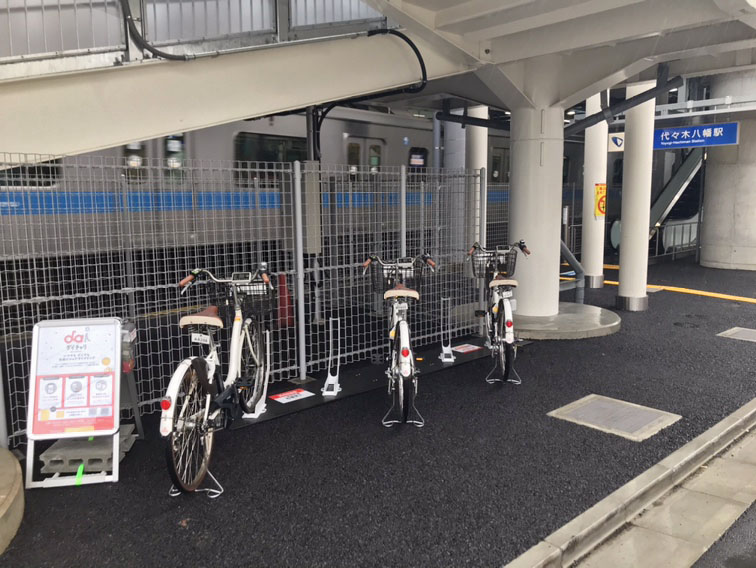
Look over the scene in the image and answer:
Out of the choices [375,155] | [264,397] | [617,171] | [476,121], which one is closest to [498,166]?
[375,155]

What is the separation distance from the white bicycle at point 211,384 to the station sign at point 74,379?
20.3 inches

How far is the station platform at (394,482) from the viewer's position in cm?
330

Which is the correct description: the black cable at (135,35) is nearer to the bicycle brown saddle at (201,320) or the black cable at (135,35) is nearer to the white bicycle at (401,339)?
the bicycle brown saddle at (201,320)

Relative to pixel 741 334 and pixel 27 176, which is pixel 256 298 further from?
pixel 741 334

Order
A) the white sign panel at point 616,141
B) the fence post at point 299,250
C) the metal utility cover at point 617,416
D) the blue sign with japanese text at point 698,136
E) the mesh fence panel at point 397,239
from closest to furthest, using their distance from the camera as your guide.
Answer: the metal utility cover at point 617,416 < the fence post at point 299,250 < the mesh fence panel at point 397,239 < the blue sign with japanese text at point 698,136 < the white sign panel at point 616,141

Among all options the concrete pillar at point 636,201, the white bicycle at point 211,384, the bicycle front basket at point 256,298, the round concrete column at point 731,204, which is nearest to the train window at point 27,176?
the white bicycle at point 211,384

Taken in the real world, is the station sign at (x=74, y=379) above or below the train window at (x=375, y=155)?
below

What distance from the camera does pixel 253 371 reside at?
5.25m

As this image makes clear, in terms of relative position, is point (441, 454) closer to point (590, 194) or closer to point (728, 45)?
point (728, 45)

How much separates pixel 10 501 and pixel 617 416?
449 centimetres

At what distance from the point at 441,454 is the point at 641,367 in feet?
10.7

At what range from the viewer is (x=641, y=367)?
6.61m

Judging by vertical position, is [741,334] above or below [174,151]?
below

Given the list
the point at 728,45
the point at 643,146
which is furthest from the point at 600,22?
the point at 643,146
